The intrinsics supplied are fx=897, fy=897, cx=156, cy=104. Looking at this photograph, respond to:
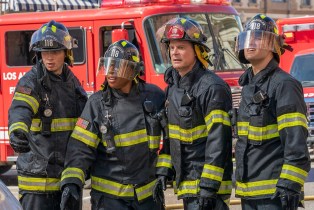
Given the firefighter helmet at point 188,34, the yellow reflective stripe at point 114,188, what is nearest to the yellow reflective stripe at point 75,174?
the yellow reflective stripe at point 114,188

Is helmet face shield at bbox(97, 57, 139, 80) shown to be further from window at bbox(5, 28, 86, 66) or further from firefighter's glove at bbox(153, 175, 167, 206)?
window at bbox(5, 28, 86, 66)

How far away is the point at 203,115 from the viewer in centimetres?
569

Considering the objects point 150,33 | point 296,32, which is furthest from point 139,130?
point 296,32

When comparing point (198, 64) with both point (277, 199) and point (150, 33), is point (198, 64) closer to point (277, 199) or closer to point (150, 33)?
point (277, 199)

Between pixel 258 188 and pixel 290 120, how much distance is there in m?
0.47

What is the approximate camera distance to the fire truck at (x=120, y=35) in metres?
12.1

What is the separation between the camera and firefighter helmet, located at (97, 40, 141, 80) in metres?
5.95

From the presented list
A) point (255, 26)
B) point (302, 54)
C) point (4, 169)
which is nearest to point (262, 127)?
point (255, 26)

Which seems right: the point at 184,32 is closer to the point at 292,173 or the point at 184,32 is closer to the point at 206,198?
the point at 206,198

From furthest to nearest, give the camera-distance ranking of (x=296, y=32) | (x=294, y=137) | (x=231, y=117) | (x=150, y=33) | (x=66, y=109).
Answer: (x=296, y=32) < (x=150, y=33) < (x=66, y=109) < (x=231, y=117) < (x=294, y=137)

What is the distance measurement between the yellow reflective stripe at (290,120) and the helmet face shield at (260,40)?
1.65 ft

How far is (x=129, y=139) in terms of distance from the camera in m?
5.88

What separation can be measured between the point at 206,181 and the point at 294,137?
64 centimetres

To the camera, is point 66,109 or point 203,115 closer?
point 203,115
